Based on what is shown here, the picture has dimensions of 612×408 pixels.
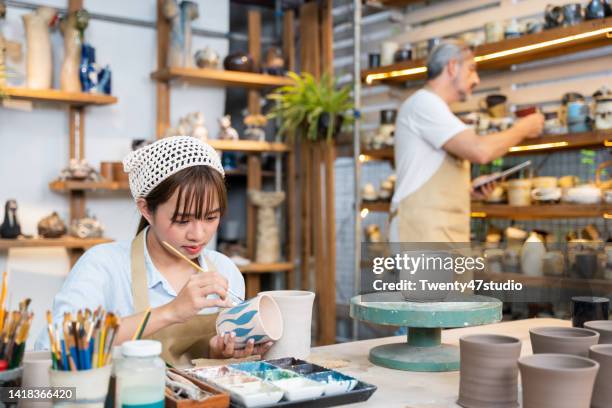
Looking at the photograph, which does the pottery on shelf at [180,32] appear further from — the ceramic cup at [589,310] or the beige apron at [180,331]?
the ceramic cup at [589,310]

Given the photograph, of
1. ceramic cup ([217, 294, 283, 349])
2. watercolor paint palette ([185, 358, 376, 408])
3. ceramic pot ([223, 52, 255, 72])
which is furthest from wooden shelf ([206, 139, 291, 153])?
watercolor paint palette ([185, 358, 376, 408])

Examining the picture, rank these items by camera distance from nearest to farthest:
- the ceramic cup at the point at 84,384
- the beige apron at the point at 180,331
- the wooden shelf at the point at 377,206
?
the ceramic cup at the point at 84,384 → the beige apron at the point at 180,331 → the wooden shelf at the point at 377,206

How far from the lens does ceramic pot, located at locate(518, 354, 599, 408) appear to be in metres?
1.09

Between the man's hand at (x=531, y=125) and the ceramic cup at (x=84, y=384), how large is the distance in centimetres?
265

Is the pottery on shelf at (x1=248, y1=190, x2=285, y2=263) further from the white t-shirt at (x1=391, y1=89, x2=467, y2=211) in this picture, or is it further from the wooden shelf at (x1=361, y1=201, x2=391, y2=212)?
the white t-shirt at (x1=391, y1=89, x2=467, y2=211)

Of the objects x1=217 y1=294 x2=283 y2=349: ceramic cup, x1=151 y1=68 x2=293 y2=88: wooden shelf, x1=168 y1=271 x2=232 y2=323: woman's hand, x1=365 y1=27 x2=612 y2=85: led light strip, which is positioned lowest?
x1=217 y1=294 x2=283 y2=349: ceramic cup

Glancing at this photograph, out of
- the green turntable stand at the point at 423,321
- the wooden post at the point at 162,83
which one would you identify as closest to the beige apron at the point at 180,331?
the green turntable stand at the point at 423,321

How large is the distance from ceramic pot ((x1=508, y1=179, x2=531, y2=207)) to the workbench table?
1.70 meters

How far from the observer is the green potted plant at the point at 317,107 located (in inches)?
186

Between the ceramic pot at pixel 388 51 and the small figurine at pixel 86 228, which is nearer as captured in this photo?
the small figurine at pixel 86 228

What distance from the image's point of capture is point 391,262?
1712mm

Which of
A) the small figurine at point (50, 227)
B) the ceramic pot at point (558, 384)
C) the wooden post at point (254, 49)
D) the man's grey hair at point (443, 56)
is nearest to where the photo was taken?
the ceramic pot at point (558, 384)

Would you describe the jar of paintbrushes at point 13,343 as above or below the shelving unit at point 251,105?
below

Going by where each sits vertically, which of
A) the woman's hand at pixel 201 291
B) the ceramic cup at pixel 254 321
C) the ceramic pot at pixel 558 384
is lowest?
the ceramic pot at pixel 558 384
